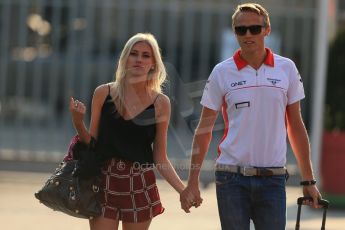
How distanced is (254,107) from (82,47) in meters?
9.06

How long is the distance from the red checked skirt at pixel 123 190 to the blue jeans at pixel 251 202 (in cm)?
55

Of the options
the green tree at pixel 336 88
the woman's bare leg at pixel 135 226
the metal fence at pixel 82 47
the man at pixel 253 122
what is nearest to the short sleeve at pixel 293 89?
the man at pixel 253 122

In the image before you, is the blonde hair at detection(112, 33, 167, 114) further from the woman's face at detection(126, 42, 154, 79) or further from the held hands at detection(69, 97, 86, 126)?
the held hands at detection(69, 97, 86, 126)

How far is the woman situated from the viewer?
554 centimetres

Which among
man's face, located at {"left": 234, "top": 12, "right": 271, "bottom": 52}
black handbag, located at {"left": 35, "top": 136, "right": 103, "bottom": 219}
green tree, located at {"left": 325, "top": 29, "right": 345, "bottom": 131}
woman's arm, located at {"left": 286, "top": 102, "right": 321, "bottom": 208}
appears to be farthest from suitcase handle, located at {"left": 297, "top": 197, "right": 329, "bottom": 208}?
green tree, located at {"left": 325, "top": 29, "right": 345, "bottom": 131}

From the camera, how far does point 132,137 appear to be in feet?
18.3

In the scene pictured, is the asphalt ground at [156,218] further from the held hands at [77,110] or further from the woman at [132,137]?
the held hands at [77,110]

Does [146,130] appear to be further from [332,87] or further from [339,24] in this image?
[339,24]

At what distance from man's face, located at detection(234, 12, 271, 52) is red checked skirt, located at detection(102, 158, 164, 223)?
0.92 metres

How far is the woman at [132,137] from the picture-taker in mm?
5539

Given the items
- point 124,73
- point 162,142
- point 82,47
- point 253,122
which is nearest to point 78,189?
point 162,142

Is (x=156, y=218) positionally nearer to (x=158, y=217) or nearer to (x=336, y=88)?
(x=158, y=217)

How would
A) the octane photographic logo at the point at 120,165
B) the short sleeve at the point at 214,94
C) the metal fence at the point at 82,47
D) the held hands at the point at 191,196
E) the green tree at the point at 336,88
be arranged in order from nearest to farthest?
the short sleeve at the point at 214,94 → the held hands at the point at 191,196 → the octane photographic logo at the point at 120,165 → the green tree at the point at 336,88 → the metal fence at the point at 82,47

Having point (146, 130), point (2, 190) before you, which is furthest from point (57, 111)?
point (146, 130)
